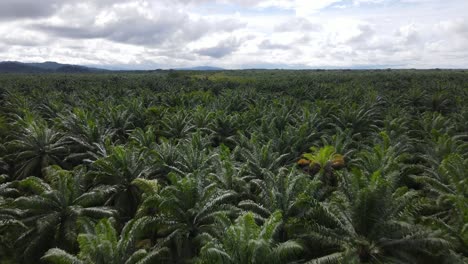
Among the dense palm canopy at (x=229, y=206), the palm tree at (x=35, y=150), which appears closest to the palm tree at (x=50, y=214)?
the dense palm canopy at (x=229, y=206)

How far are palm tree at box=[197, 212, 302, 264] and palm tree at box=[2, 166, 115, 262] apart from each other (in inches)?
321

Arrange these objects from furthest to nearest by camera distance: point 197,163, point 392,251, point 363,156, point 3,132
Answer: point 3,132
point 363,156
point 197,163
point 392,251

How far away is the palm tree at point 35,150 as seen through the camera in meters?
30.1

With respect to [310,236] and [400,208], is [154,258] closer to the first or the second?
[310,236]

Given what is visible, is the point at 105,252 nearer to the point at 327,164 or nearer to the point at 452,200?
the point at 452,200

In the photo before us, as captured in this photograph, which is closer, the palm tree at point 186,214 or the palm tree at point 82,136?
the palm tree at point 186,214

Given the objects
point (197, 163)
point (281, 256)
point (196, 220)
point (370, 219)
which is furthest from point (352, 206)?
point (197, 163)

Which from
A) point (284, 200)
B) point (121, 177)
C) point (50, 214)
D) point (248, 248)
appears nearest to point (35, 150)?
point (121, 177)

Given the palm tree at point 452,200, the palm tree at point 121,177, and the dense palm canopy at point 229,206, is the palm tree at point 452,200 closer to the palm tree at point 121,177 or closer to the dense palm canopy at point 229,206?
the dense palm canopy at point 229,206

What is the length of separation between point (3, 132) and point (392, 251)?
36.4 m

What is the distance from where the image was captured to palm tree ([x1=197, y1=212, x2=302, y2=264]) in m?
13.1

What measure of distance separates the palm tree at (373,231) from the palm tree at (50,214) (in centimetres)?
1132

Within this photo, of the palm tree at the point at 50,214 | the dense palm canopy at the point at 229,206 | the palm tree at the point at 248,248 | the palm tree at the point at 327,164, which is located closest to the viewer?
the palm tree at the point at 248,248

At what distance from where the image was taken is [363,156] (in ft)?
91.8
